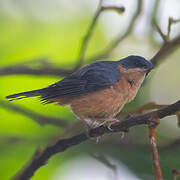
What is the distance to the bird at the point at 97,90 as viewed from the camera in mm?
4680

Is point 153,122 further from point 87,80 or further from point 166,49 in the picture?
point 87,80

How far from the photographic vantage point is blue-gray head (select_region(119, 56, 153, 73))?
4668 millimetres

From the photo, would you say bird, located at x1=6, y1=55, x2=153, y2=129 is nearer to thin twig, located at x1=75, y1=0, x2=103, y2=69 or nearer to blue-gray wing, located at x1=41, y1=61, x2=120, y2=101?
blue-gray wing, located at x1=41, y1=61, x2=120, y2=101

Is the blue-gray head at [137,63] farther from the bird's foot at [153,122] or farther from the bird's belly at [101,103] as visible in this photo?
the bird's foot at [153,122]

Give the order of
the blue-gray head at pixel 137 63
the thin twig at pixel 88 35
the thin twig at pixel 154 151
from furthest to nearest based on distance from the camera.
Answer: the thin twig at pixel 88 35, the blue-gray head at pixel 137 63, the thin twig at pixel 154 151

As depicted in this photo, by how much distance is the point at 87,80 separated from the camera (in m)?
4.99

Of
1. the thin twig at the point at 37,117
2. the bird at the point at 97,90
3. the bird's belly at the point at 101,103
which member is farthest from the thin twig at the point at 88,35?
the thin twig at the point at 37,117

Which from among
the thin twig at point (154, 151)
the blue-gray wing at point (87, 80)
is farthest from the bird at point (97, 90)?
the thin twig at point (154, 151)

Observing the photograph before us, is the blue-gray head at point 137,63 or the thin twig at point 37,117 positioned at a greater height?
the blue-gray head at point 137,63

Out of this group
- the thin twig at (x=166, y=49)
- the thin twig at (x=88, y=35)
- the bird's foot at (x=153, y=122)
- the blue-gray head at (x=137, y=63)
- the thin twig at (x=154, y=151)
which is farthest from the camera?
the thin twig at (x=88, y=35)

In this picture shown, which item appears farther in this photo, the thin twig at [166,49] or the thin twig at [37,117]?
the thin twig at [37,117]

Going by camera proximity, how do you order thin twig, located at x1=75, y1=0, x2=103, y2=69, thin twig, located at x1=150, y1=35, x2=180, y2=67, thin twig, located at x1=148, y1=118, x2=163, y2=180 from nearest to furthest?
thin twig, located at x1=148, y1=118, x2=163, y2=180 → thin twig, located at x1=150, y1=35, x2=180, y2=67 → thin twig, located at x1=75, y1=0, x2=103, y2=69

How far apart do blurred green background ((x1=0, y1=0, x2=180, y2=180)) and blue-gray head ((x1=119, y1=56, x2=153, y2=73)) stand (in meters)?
0.58

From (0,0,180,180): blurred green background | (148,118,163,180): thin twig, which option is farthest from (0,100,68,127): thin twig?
(148,118,163,180): thin twig
